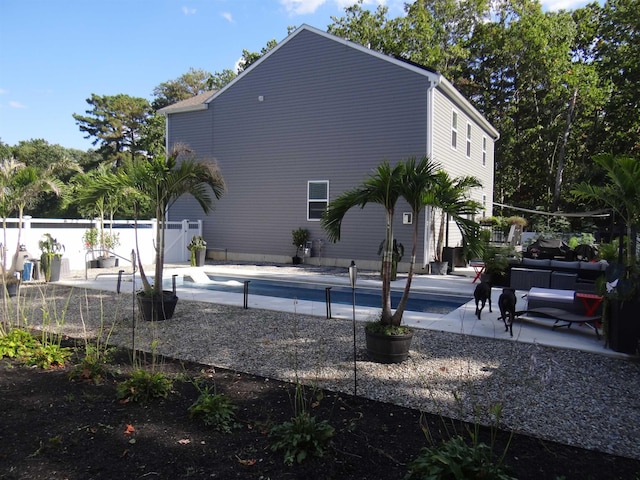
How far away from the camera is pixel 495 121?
2808 centimetres

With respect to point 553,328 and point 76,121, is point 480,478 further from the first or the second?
point 76,121

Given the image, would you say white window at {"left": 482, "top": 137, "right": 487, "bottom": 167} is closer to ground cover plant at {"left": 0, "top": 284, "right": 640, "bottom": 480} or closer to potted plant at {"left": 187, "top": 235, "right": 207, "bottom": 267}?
potted plant at {"left": 187, "top": 235, "right": 207, "bottom": 267}

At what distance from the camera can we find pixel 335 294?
10703 millimetres

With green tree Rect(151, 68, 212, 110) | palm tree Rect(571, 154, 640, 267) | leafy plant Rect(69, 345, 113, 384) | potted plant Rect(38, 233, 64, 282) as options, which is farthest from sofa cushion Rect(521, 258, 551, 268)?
green tree Rect(151, 68, 212, 110)

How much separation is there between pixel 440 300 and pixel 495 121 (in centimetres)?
2177

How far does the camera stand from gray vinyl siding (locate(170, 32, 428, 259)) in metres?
13.8

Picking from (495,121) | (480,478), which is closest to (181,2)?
(480,478)

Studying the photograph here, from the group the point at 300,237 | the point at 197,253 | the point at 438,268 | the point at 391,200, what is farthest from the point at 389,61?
the point at 391,200

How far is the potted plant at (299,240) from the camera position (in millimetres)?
15188

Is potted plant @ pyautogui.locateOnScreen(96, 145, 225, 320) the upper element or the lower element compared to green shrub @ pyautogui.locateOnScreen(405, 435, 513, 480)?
upper

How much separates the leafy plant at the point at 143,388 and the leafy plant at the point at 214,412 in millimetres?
464

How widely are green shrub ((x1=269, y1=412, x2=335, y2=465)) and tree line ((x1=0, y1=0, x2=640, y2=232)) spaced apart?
22.4m

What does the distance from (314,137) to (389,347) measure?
1111cm

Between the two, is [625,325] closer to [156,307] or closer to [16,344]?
[156,307]
